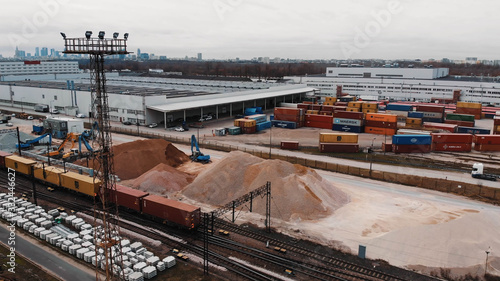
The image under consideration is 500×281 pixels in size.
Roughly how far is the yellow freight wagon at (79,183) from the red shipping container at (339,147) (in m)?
29.7

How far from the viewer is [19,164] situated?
36.3 m

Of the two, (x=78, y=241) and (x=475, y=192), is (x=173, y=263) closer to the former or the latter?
(x=78, y=241)

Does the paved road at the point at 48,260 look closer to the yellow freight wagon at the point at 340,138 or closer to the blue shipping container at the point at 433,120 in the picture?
the yellow freight wagon at the point at 340,138

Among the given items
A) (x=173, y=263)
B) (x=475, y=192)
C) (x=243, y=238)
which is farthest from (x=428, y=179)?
(x=173, y=263)

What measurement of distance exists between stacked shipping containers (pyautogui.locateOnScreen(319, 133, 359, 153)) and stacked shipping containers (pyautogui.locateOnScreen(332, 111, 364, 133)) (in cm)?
1366

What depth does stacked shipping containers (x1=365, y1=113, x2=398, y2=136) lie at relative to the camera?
2328 inches

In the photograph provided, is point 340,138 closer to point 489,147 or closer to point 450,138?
point 450,138

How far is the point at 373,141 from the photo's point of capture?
180ft

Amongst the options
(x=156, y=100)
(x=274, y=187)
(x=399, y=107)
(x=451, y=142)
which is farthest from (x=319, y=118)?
(x=274, y=187)

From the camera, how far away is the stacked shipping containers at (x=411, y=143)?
47.9 meters

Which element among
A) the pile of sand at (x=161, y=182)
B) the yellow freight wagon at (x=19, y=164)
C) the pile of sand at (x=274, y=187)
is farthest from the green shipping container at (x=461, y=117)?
the yellow freight wagon at (x=19, y=164)

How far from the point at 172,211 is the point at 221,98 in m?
54.9

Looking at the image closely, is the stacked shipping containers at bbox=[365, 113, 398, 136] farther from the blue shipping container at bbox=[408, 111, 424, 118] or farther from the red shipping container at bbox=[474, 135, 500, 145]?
the blue shipping container at bbox=[408, 111, 424, 118]

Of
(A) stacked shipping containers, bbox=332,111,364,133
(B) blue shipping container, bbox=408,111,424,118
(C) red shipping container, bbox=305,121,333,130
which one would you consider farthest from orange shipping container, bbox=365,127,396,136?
(B) blue shipping container, bbox=408,111,424,118
